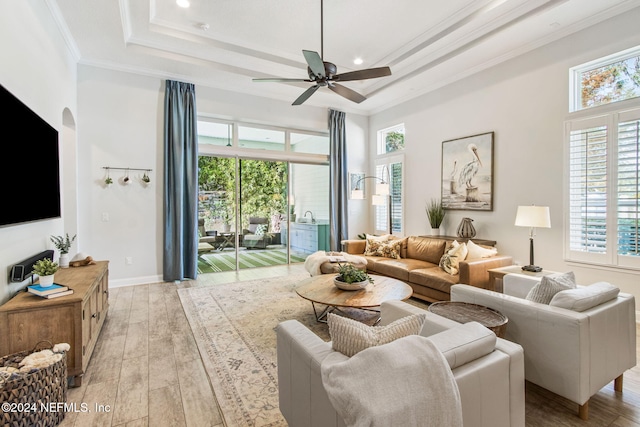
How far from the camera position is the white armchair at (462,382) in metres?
1.33

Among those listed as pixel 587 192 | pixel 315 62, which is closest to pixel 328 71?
pixel 315 62

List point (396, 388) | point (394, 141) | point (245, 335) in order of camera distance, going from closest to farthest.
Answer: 1. point (396, 388)
2. point (245, 335)
3. point (394, 141)

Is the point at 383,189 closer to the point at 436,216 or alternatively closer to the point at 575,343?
→ the point at 436,216

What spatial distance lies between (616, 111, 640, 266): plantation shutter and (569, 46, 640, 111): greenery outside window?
34cm

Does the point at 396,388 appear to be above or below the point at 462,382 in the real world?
above

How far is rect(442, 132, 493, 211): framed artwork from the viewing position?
185 inches

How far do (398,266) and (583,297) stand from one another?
8.59 feet

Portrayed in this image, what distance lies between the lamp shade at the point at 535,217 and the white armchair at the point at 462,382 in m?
Result: 2.37

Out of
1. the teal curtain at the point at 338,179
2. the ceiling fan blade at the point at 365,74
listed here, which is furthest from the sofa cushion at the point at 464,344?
the teal curtain at the point at 338,179

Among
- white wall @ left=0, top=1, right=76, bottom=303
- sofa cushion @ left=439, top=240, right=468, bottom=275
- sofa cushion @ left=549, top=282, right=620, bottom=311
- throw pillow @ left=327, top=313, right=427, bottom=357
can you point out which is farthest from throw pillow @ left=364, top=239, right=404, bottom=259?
white wall @ left=0, top=1, right=76, bottom=303

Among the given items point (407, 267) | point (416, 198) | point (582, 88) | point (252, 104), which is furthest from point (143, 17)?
point (582, 88)

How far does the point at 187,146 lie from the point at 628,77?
592cm

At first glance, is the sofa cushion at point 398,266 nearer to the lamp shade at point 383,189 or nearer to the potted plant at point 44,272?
the lamp shade at point 383,189

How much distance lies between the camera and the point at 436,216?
210 inches
